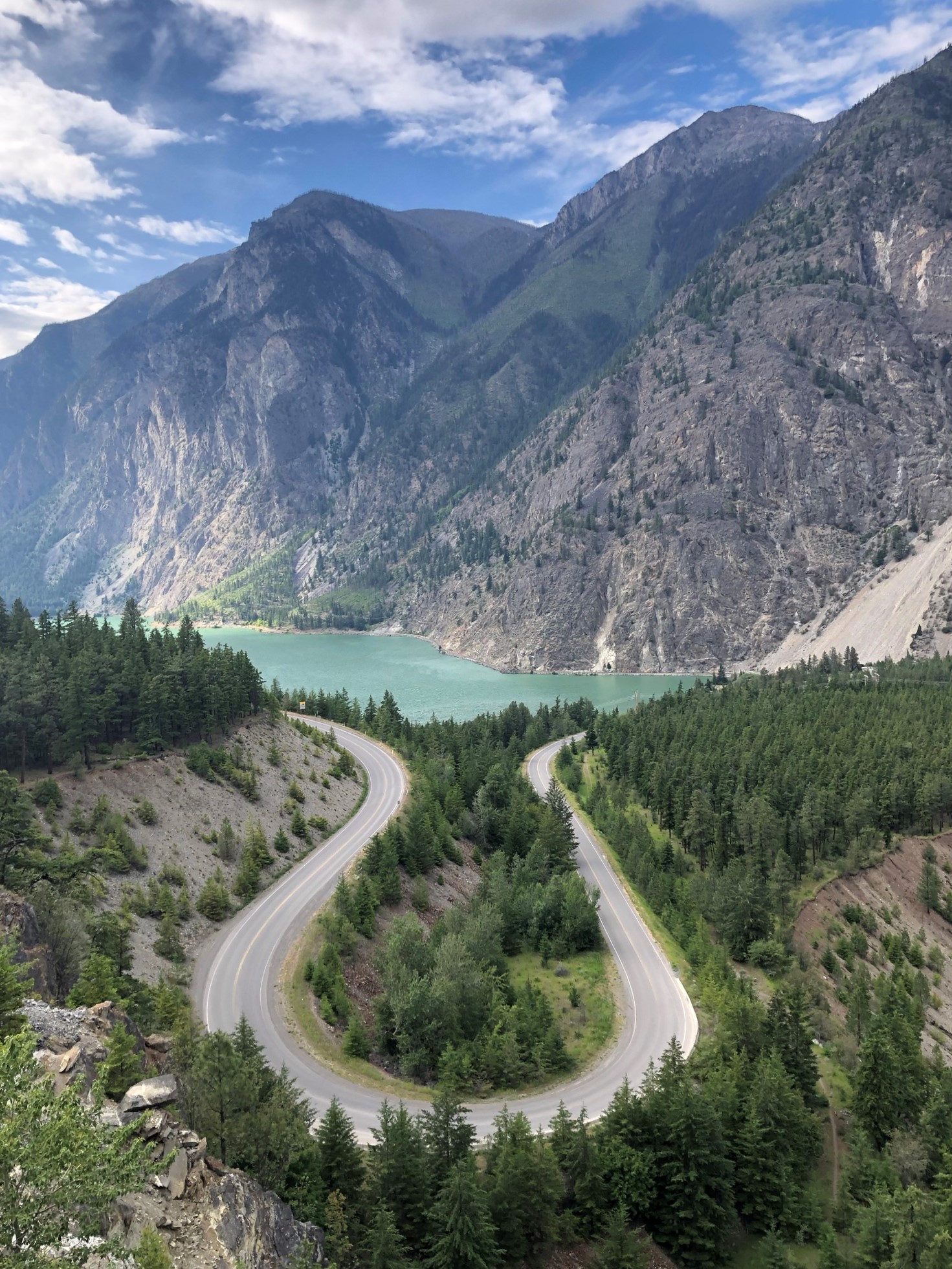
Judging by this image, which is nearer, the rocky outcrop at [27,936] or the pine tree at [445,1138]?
the pine tree at [445,1138]

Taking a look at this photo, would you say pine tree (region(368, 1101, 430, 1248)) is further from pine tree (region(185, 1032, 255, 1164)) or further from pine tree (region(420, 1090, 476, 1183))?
pine tree (region(185, 1032, 255, 1164))

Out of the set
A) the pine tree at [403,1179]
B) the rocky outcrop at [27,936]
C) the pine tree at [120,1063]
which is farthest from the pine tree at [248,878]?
the pine tree at [120,1063]

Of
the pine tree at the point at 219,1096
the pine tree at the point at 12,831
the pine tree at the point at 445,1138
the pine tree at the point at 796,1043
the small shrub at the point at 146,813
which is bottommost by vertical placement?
the pine tree at the point at 796,1043

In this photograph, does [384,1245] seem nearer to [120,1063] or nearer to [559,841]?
[120,1063]

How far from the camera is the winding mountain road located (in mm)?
Answer: 36062

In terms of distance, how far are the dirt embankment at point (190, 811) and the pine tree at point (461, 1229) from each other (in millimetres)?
21720

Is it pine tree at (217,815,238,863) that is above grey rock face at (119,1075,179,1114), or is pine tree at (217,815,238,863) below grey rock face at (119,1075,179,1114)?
below

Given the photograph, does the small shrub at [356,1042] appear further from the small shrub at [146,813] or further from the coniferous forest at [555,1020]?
the small shrub at [146,813]

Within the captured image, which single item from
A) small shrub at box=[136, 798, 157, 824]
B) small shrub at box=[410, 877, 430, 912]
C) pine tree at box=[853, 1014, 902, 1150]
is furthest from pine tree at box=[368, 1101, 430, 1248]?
small shrub at box=[136, 798, 157, 824]

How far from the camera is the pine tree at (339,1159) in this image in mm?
26172

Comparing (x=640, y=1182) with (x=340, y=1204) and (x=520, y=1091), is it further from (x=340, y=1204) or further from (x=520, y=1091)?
(x=340, y=1204)

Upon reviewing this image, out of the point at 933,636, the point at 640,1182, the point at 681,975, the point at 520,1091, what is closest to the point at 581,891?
the point at 681,975

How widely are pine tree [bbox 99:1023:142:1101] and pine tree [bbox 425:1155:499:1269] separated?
11.1 metres

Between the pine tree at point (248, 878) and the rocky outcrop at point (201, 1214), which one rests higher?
the rocky outcrop at point (201, 1214)
